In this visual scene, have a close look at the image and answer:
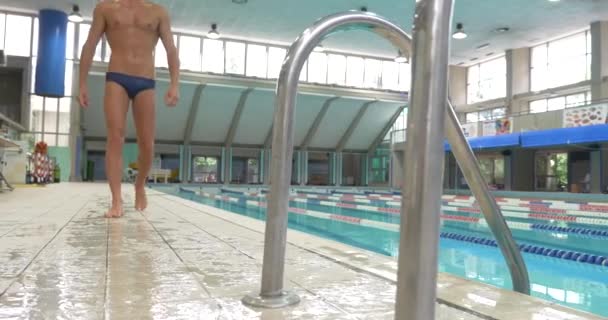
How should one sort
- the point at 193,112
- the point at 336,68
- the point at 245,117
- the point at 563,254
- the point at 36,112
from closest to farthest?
the point at 563,254 → the point at 36,112 → the point at 193,112 → the point at 245,117 → the point at 336,68

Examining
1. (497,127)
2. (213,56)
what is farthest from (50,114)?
(497,127)

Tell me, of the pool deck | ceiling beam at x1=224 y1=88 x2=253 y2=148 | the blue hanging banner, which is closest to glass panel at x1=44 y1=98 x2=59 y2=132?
the blue hanging banner

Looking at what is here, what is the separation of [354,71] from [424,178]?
23082mm

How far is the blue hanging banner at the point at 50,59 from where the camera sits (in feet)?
49.5

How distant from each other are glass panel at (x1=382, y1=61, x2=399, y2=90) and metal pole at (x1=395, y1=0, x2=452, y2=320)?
23.8m

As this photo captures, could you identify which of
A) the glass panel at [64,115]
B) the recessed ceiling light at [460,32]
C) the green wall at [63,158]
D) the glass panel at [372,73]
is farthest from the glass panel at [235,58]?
the recessed ceiling light at [460,32]

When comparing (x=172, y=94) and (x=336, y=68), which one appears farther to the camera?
(x=336, y=68)

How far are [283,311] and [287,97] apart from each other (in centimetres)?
54

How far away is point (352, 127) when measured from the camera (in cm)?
2375

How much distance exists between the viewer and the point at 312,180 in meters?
26.3

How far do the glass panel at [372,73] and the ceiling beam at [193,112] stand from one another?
8366 millimetres

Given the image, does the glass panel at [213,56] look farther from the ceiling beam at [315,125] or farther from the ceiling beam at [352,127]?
the ceiling beam at [352,127]

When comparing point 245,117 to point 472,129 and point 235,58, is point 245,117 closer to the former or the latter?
point 235,58

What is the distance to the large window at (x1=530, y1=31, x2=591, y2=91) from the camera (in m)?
17.5
